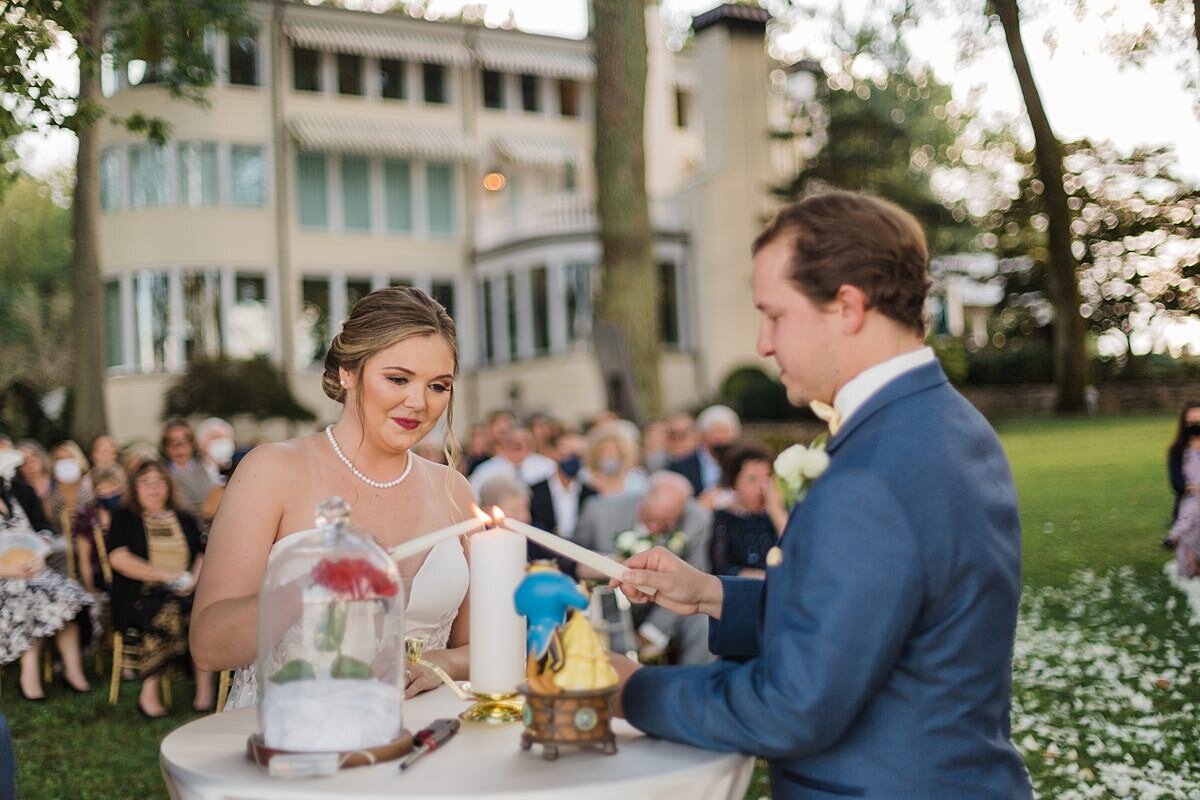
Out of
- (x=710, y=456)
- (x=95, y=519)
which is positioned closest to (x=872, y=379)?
(x=95, y=519)

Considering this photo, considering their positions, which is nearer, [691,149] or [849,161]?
[849,161]

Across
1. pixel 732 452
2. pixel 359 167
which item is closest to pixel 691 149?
pixel 359 167

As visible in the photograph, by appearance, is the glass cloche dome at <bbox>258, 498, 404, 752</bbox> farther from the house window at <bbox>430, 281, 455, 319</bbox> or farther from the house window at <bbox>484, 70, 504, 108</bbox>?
the house window at <bbox>484, 70, 504, 108</bbox>

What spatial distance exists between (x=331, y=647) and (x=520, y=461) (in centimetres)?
967

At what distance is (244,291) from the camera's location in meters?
29.8

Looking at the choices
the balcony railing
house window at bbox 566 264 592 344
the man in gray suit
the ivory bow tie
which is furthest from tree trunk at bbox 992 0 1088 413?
the ivory bow tie

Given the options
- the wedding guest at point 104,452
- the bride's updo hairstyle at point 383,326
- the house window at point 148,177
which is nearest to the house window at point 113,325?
the house window at point 148,177

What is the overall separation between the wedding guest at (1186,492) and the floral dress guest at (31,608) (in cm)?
967

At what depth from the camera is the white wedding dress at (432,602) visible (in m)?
3.84

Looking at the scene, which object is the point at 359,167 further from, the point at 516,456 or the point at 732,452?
the point at 732,452

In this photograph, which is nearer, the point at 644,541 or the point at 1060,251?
the point at 644,541

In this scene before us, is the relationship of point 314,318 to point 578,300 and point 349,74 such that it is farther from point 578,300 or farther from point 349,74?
point 578,300

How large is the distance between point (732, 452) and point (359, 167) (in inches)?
964

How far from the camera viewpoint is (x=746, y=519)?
28.4ft
